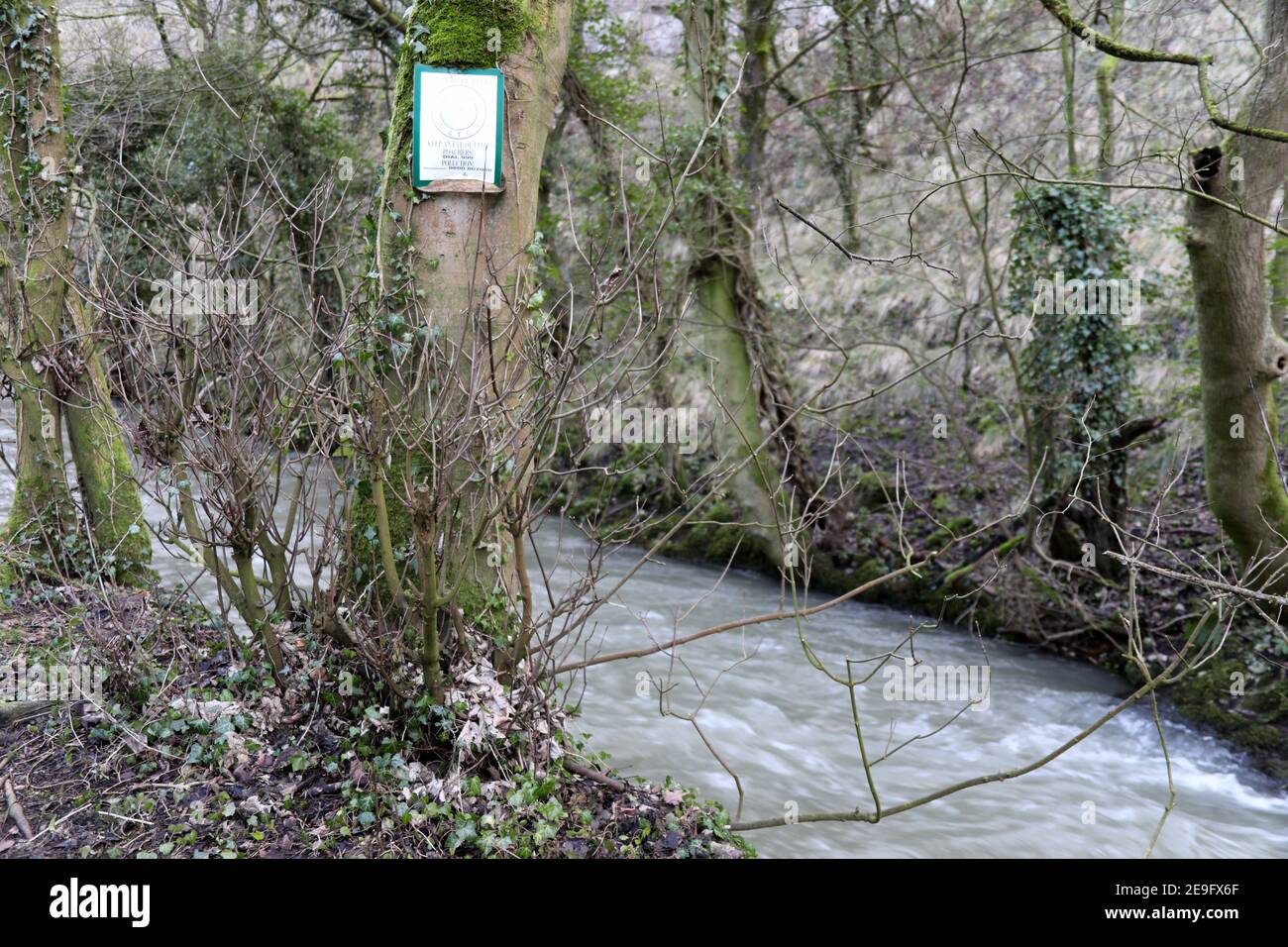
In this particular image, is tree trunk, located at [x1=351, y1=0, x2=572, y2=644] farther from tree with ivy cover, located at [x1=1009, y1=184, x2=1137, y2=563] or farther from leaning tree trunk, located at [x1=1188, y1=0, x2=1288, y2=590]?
tree with ivy cover, located at [x1=1009, y1=184, x2=1137, y2=563]

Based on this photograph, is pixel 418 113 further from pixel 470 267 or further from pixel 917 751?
pixel 917 751

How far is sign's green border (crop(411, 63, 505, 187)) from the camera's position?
13.9 ft

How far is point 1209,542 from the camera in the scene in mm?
8828

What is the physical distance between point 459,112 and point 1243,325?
5.03 metres

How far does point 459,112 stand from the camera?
14.0ft

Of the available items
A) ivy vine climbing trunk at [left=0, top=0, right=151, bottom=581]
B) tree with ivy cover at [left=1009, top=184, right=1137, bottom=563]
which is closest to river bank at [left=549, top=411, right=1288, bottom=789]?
tree with ivy cover at [left=1009, top=184, right=1137, bottom=563]

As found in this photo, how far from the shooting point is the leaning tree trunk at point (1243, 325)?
589 cm

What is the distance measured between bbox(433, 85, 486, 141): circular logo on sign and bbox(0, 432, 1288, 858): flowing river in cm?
193

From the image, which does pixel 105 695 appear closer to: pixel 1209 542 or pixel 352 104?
pixel 1209 542

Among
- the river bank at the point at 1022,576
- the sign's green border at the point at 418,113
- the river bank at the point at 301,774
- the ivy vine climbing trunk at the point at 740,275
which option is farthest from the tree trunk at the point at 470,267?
the ivy vine climbing trunk at the point at 740,275

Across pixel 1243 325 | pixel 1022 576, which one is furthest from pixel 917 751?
pixel 1243 325

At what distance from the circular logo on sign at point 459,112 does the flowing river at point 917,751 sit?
1.93 metres

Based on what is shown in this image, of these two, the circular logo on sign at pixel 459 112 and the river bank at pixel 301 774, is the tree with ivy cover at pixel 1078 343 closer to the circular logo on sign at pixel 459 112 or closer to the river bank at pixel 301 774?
the circular logo on sign at pixel 459 112

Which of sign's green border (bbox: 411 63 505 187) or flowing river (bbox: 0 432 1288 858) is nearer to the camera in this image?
sign's green border (bbox: 411 63 505 187)
